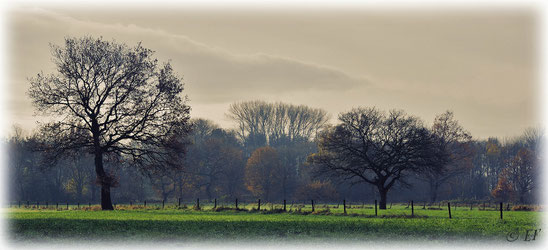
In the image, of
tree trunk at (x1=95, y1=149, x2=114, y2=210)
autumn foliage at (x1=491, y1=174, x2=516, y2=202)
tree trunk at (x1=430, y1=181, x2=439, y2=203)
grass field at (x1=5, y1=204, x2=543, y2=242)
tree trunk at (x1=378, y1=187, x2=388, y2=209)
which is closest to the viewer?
grass field at (x1=5, y1=204, x2=543, y2=242)

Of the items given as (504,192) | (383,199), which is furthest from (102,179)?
(504,192)

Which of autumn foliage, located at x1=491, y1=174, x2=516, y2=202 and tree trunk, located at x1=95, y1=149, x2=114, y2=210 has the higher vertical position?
tree trunk, located at x1=95, y1=149, x2=114, y2=210

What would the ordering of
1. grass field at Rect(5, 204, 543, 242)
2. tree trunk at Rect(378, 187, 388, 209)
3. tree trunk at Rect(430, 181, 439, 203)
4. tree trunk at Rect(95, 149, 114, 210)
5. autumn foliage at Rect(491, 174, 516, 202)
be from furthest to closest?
tree trunk at Rect(430, 181, 439, 203), autumn foliage at Rect(491, 174, 516, 202), tree trunk at Rect(378, 187, 388, 209), tree trunk at Rect(95, 149, 114, 210), grass field at Rect(5, 204, 543, 242)

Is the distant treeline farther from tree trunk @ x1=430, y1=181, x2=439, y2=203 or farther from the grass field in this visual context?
the grass field

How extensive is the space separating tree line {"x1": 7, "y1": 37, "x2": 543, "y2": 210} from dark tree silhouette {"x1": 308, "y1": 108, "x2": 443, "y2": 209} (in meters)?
0.16

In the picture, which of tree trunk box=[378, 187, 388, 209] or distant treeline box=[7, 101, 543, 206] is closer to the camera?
tree trunk box=[378, 187, 388, 209]

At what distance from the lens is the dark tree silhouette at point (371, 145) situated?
239 ft

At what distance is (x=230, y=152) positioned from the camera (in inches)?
4567

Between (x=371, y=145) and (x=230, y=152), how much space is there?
46.9 meters

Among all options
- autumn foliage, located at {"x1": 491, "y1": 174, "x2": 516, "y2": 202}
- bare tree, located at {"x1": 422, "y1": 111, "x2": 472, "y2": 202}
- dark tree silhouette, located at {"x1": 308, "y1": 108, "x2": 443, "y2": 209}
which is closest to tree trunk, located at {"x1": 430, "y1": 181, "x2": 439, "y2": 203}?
bare tree, located at {"x1": 422, "y1": 111, "x2": 472, "y2": 202}

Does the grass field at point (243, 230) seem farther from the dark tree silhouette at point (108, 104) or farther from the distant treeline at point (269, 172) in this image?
the distant treeline at point (269, 172)

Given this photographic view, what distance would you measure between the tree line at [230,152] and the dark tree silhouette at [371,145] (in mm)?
160

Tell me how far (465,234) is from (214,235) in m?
14.2

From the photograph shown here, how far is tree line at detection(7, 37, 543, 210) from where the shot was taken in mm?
55500
